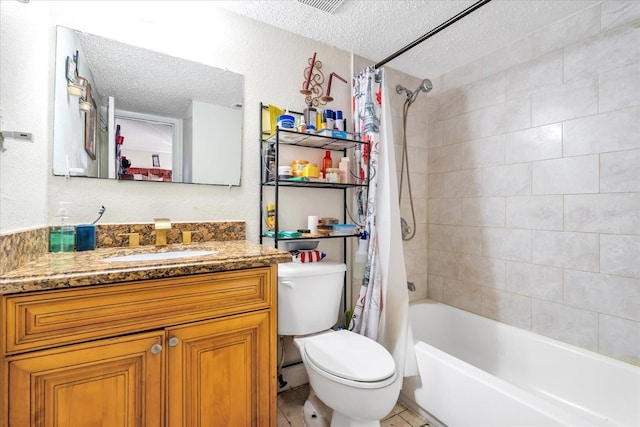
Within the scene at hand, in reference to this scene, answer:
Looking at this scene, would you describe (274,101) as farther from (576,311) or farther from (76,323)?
(576,311)

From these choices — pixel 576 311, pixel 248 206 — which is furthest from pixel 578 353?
pixel 248 206

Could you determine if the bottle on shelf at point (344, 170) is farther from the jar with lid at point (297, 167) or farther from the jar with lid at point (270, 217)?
the jar with lid at point (270, 217)

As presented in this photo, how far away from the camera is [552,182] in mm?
1702

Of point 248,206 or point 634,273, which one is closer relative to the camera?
point 634,273

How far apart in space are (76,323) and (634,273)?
7.53 ft

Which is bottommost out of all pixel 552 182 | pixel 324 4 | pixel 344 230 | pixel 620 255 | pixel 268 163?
pixel 620 255

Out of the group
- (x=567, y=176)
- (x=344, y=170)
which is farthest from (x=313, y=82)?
(x=567, y=176)

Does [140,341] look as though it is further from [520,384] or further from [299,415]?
[520,384]

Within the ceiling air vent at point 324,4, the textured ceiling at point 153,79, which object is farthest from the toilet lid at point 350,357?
the ceiling air vent at point 324,4

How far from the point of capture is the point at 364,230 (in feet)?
5.82

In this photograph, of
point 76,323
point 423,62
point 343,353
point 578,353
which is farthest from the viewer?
point 423,62

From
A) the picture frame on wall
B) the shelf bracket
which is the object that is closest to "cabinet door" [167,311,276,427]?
the shelf bracket

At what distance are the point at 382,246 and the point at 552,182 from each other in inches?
41.6

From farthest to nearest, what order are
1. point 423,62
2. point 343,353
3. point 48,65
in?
1. point 423,62
2. point 343,353
3. point 48,65
